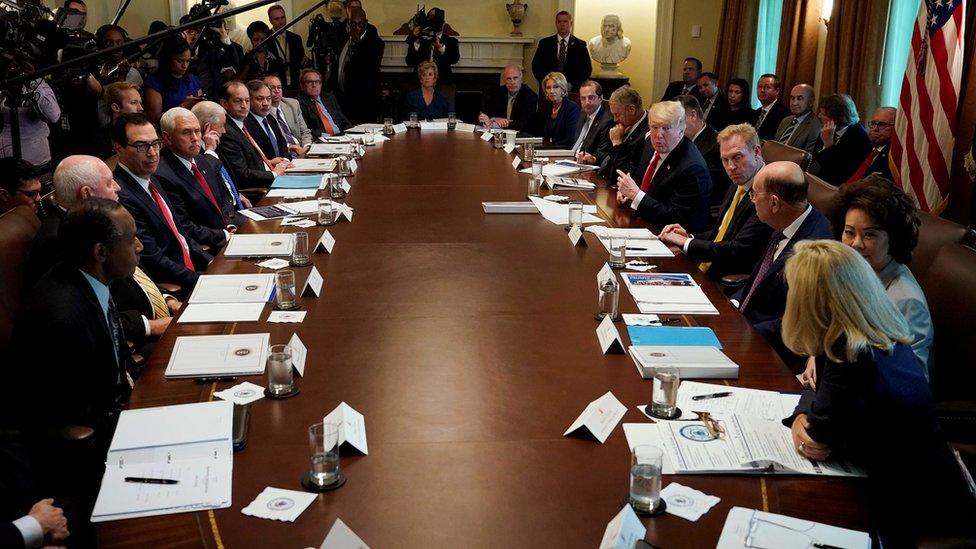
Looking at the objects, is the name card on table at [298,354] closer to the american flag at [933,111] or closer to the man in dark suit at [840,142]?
the american flag at [933,111]

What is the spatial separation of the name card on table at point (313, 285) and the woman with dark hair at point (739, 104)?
20.9 ft

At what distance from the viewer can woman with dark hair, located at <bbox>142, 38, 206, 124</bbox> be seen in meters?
6.75

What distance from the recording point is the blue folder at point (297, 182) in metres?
4.97

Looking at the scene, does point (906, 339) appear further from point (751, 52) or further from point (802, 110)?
point (751, 52)

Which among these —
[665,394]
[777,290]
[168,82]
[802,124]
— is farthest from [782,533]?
[168,82]

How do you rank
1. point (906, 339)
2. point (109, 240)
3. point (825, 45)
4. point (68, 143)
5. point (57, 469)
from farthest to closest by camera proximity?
point (825, 45)
point (68, 143)
point (109, 240)
point (57, 469)
point (906, 339)

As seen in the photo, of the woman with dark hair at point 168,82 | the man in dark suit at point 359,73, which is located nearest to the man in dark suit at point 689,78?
the man in dark suit at point 359,73

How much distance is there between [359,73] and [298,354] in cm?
835

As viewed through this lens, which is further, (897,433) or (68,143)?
(68,143)

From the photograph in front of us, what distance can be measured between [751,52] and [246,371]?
8798 millimetres

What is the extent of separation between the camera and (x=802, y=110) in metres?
7.00

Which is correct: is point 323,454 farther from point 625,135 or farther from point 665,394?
point 625,135

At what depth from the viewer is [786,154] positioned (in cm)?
451

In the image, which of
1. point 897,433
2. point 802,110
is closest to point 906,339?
point 897,433
